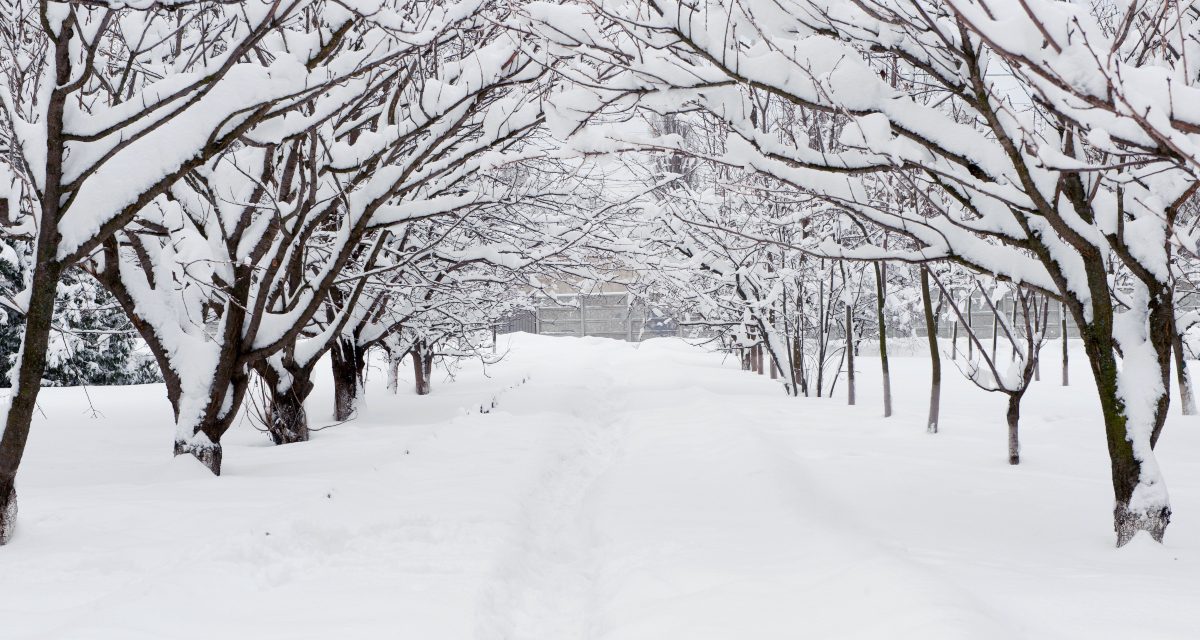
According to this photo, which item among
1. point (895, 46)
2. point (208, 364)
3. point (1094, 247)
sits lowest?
point (208, 364)

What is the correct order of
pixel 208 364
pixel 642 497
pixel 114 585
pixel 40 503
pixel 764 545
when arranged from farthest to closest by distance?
pixel 208 364, pixel 642 497, pixel 40 503, pixel 764 545, pixel 114 585

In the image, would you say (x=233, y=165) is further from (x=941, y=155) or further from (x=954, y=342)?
(x=954, y=342)

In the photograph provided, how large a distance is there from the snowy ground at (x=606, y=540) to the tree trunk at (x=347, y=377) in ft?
9.24

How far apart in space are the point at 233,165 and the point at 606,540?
4.50 meters

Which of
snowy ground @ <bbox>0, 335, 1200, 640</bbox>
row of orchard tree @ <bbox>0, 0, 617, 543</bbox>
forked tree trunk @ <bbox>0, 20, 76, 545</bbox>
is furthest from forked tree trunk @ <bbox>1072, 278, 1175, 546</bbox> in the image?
forked tree trunk @ <bbox>0, 20, 76, 545</bbox>

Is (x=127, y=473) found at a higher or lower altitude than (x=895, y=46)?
lower

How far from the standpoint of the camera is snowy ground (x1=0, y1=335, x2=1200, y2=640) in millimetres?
3242

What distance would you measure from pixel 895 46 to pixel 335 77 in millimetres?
3271

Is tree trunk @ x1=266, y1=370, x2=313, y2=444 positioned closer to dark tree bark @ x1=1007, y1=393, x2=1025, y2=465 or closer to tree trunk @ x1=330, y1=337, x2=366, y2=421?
tree trunk @ x1=330, y1=337, x2=366, y2=421

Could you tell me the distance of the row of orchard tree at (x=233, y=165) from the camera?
4305 mm

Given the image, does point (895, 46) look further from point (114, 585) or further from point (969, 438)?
point (969, 438)

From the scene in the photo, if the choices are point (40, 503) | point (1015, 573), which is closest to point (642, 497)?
point (1015, 573)

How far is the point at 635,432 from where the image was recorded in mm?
9820

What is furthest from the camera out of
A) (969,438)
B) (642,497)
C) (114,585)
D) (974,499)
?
(969,438)
